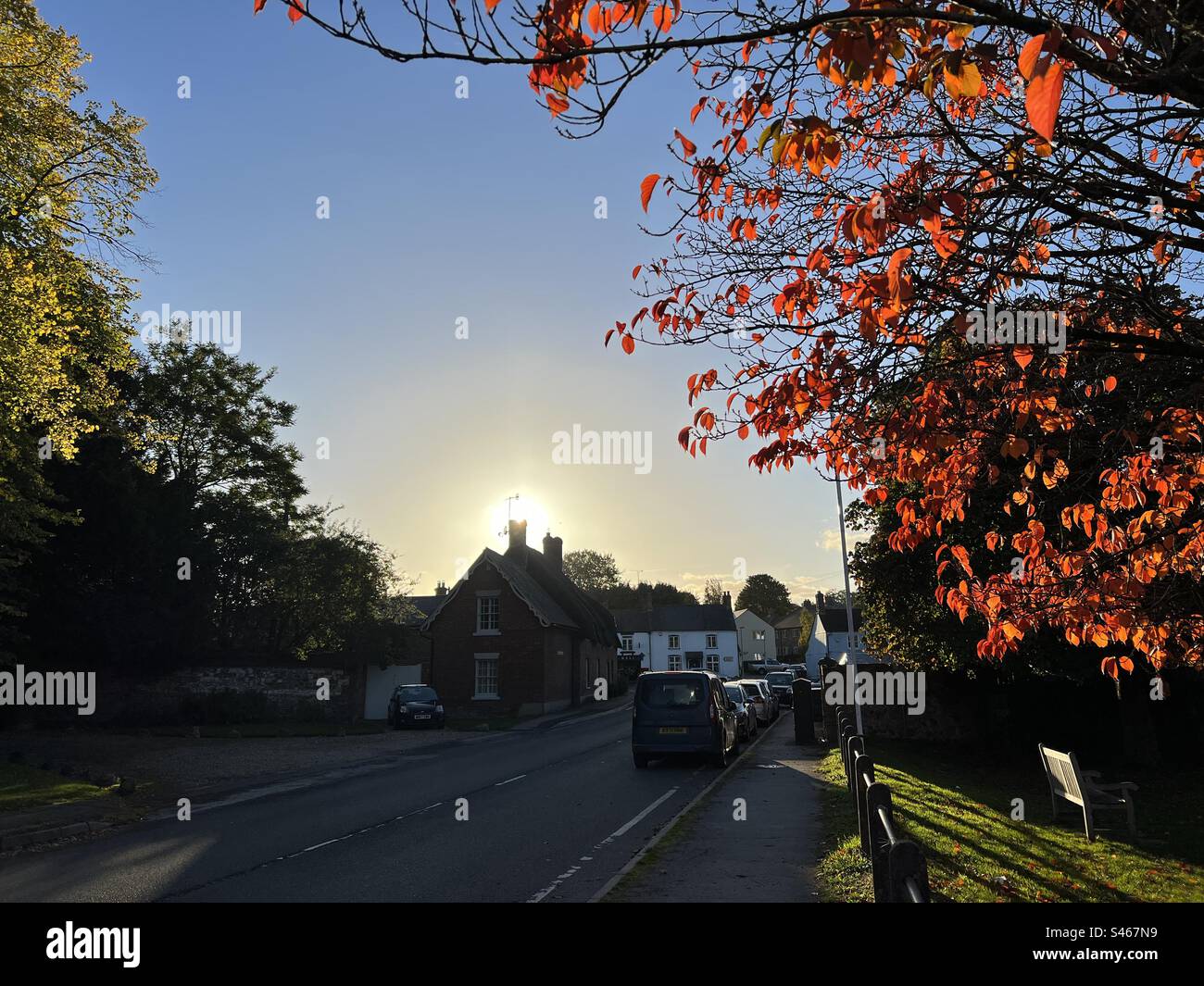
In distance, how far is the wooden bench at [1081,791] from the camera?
1077 cm

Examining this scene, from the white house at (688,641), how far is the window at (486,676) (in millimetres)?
48729

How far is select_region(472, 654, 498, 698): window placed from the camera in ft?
138

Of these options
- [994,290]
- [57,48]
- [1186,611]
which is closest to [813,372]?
[994,290]

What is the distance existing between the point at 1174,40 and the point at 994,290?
1.68 metres

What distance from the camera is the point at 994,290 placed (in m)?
5.87

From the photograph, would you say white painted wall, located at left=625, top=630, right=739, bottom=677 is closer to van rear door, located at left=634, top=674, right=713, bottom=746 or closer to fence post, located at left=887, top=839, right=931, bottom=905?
van rear door, located at left=634, top=674, right=713, bottom=746

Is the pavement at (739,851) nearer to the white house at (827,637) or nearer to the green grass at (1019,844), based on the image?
the green grass at (1019,844)

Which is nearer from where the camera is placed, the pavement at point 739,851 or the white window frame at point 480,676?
the pavement at point 739,851

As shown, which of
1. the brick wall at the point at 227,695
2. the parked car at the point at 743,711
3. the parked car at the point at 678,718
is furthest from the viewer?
the brick wall at the point at 227,695

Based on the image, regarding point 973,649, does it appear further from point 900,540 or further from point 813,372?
point 813,372

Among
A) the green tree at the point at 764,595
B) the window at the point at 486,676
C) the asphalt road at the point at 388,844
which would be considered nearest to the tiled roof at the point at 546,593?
the window at the point at 486,676

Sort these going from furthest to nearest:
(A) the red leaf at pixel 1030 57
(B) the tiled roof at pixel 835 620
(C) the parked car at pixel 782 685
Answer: (B) the tiled roof at pixel 835 620 < (C) the parked car at pixel 782 685 < (A) the red leaf at pixel 1030 57
